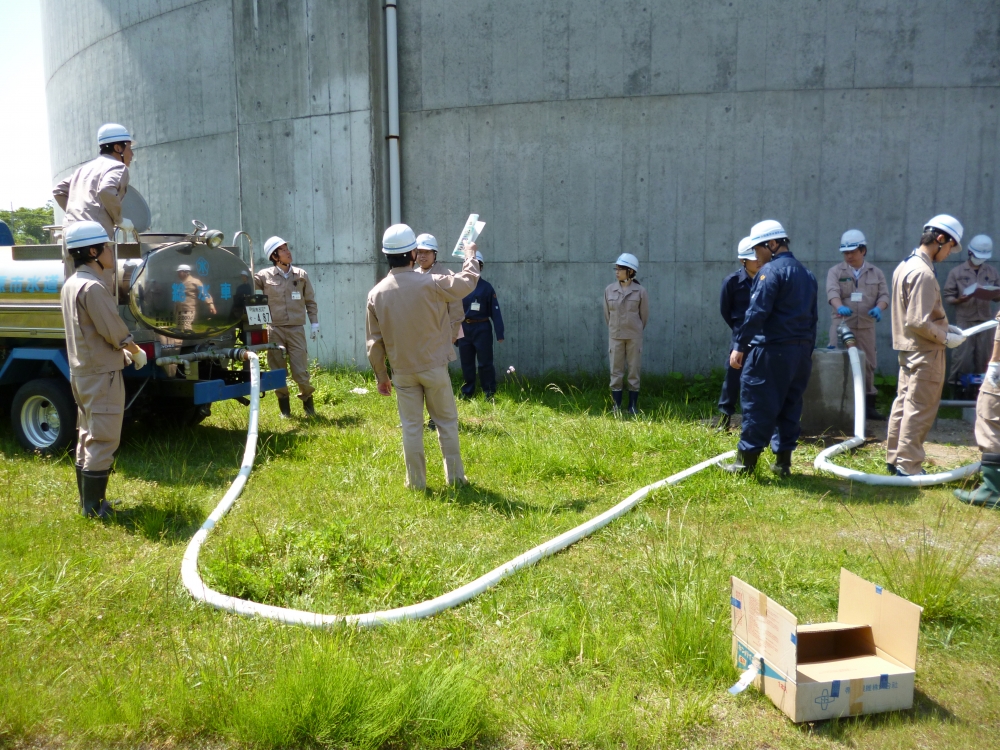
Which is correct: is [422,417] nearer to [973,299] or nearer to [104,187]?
[104,187]

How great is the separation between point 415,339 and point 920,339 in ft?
12.6

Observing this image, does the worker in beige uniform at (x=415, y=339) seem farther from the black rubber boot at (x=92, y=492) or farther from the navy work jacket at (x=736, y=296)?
the navy work jacket at (x=736, y=296)

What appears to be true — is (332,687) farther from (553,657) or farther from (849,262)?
(849,262)

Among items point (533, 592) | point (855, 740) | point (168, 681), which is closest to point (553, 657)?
point (533, 592)

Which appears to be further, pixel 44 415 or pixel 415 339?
pixel 44 415

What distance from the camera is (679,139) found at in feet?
31.6

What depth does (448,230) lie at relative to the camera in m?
10.6

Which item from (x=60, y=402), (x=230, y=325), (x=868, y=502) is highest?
(x=230, y=325)

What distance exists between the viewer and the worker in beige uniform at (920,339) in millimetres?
5988

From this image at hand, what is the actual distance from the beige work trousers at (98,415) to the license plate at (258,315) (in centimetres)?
207

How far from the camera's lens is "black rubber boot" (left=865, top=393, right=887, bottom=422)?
27.7 feet

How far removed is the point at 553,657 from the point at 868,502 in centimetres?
331

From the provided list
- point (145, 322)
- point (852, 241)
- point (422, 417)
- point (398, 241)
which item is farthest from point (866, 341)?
point (145, 322)

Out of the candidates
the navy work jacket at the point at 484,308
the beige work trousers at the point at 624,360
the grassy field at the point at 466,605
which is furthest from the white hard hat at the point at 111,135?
the beige work trousers at the point at 624,360
